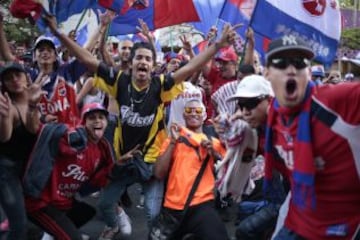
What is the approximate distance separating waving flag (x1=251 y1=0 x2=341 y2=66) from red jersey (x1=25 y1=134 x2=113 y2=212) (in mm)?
2451

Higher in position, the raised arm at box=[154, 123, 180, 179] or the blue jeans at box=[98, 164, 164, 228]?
the raised arm at box=[154, 123, 180, 179]

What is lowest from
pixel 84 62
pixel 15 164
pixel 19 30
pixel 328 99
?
pixel 19 30

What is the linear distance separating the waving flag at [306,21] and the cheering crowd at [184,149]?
521 millimetres

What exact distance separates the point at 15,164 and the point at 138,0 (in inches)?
151

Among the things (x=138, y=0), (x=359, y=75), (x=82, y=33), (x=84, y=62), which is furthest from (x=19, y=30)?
(x=359, y=75)

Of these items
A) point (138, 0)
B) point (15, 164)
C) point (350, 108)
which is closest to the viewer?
point (350, 108)

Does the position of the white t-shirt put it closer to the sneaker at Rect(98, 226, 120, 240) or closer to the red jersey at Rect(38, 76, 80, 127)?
the red jersey at Rect(38, 76, 80, 127)

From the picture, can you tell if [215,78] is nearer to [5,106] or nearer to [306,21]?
[306,21]

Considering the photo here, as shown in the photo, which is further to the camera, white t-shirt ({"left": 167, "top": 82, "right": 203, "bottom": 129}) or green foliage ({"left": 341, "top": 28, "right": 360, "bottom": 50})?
green foliage ({"left": 341, "top": 28, "right": 360, "bottom": 50})

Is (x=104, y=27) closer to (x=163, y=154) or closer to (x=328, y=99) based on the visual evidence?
(x=163, y=154)

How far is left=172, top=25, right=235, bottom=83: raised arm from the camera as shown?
4.72m

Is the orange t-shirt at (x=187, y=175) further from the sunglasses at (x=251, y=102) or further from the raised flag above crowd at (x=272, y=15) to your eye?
the raised flag above crowd at (x=272, y=15)

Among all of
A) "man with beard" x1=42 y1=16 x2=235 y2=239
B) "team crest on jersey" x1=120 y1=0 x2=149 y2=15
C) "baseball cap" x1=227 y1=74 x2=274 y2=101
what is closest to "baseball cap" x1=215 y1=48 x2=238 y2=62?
"team crest on jersey" x1=120 y1=0 x2=149 y2=15

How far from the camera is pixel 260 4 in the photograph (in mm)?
6262
